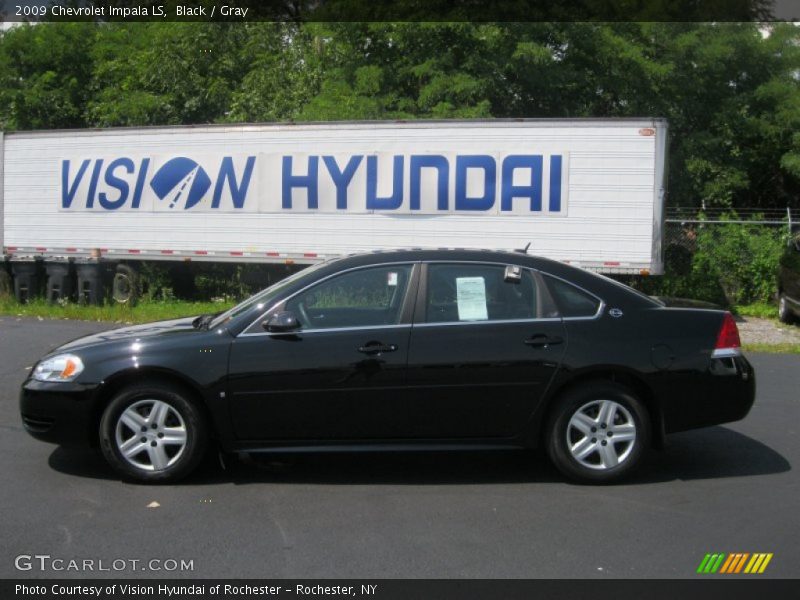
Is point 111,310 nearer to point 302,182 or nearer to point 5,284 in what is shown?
point 5,284

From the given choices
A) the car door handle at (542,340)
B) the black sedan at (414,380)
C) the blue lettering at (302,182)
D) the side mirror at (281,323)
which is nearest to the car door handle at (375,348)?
the black sedan at (414,380)

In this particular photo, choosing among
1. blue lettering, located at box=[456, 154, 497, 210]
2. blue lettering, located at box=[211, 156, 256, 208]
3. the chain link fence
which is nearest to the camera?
blue lettering, located at box=[456, 154, 497, 210]

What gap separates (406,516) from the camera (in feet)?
18.1

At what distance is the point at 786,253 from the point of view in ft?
50.8

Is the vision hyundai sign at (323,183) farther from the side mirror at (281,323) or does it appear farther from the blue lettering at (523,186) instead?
the side mirror at (281,323)

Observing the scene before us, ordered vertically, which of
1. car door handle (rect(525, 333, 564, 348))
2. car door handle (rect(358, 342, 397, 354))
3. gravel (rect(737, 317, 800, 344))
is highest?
car door handle (rect(525, 333, 564, 348))

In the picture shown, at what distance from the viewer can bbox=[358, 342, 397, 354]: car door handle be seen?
19.5ft

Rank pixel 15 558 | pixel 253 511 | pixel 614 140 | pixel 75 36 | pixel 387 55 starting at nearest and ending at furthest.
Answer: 1. pixel 15 558
2. pixel 253 511
3. pixel 614 140
4. pixel 387 55
5. pixel 75 36

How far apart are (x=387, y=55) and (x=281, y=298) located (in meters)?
14.9

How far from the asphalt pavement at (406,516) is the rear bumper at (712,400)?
436 millimetres

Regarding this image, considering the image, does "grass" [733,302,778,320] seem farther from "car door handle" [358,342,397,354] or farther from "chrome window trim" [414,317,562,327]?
"car door handle" [358,342,397,354]

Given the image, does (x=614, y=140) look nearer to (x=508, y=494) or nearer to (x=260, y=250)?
(x=260, y=250)

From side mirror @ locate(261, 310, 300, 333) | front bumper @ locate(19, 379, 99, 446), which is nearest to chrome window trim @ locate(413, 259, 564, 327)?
side mirror @ locate(261, 310, 300, 333)

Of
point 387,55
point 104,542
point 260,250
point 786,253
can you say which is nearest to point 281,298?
point 104,542
